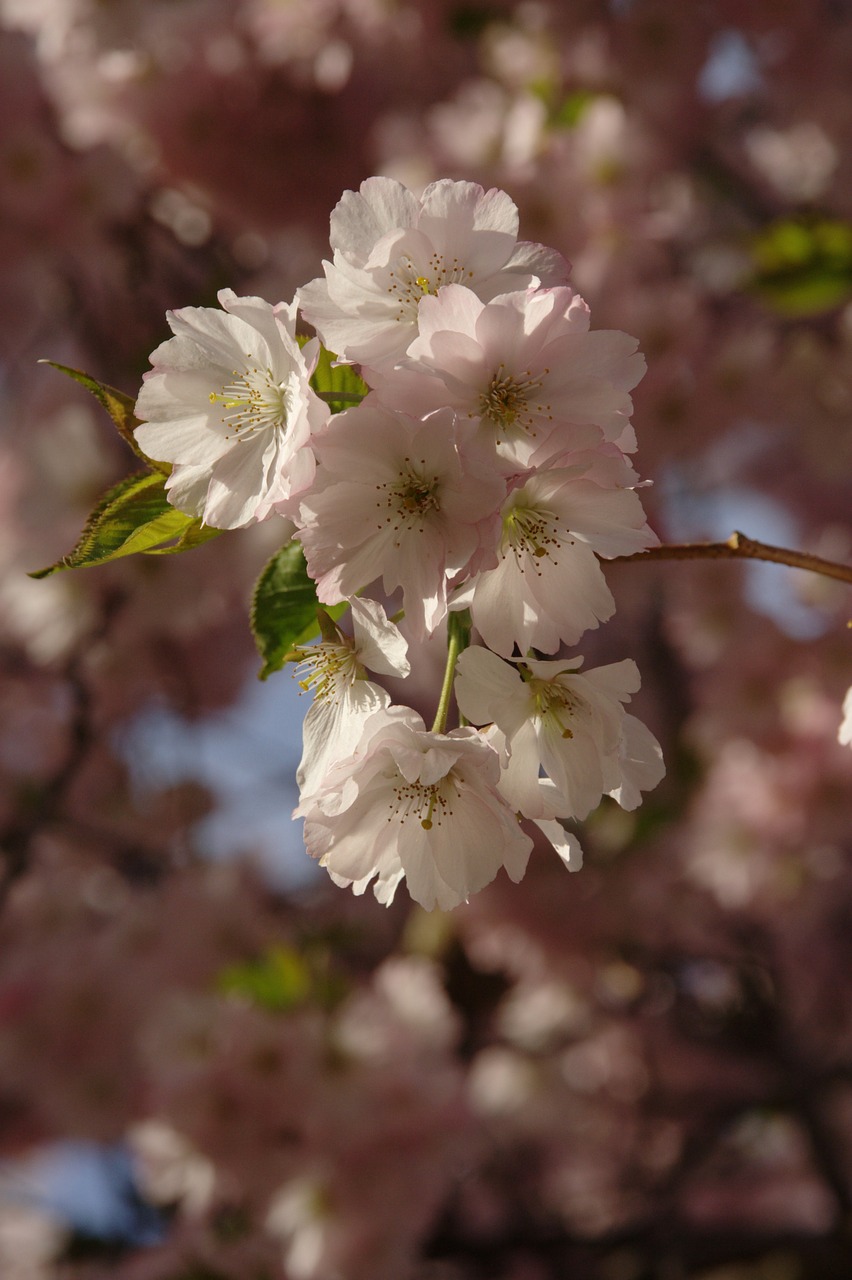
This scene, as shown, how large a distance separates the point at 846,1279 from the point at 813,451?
77.7 inches

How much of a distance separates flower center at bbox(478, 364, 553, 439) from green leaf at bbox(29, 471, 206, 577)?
179 mm

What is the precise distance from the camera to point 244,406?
67 centimetres

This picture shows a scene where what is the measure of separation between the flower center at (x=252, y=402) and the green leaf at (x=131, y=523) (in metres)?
0.05

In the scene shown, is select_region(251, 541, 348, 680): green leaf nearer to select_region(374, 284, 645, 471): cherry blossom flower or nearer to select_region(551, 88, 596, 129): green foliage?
select_region(374, 284, 645, 471): cherry blossom flower

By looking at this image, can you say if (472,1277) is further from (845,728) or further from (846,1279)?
(845,728)

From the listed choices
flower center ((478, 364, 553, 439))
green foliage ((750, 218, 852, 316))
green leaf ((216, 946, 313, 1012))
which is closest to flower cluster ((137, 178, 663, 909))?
flower center ((478, 364, 553, 439))

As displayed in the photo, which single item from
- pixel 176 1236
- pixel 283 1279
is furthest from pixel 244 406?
pixel 176 1236

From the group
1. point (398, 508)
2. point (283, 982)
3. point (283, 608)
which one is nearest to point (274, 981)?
point (283, 982)

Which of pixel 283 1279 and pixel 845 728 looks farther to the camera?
pixel 283 1279

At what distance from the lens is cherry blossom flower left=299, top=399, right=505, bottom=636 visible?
565mm

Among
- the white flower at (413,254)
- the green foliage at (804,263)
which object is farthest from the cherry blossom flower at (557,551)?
the green foliage at (804,263)

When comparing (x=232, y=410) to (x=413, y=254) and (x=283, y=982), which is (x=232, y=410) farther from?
(x=283, y=982)

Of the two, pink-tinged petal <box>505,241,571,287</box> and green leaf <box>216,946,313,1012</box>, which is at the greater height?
green leaf <box>216,946,313,1012</box>

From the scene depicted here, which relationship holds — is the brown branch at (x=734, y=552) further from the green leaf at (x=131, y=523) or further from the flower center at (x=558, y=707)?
the green leaf at (x=131, y=523)
